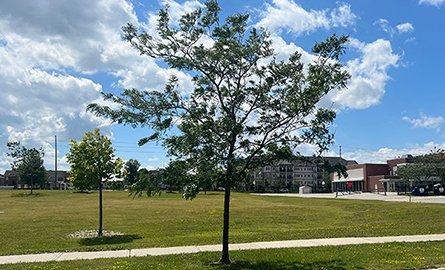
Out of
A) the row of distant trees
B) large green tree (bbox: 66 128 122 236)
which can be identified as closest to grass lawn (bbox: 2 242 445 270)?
large green tree (bbox: 66 128 122 236)

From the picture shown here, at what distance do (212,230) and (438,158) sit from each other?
58.9 meters

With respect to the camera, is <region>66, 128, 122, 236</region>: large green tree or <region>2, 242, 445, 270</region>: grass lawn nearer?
<region>2, 242, 445, 270</region>: grass lawn

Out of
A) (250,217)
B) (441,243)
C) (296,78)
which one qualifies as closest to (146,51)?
(296,78)

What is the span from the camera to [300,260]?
39.5ft

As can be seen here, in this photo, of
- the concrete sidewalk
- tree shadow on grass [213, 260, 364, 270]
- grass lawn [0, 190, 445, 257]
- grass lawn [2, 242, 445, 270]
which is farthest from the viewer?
grass lawn [0, 190, 445, 257]

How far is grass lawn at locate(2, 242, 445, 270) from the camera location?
11.3m

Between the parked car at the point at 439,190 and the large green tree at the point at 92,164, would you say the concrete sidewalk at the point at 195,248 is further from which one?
the parked car at the point at 439,190

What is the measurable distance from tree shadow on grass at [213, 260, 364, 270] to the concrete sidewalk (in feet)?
8.55

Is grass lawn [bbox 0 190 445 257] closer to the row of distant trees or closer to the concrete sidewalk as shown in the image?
the concrete sidewalk

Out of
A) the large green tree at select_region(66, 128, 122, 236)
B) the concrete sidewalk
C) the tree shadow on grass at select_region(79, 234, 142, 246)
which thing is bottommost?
the tree shadow on grass at select_region(79, 234, 142, 246)

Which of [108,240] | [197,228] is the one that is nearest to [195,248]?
[108,240]

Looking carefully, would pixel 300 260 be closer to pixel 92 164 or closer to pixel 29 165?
pixel 92 164

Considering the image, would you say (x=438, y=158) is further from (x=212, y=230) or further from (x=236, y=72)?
(x=236, y=72)

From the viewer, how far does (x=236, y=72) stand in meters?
12.1
